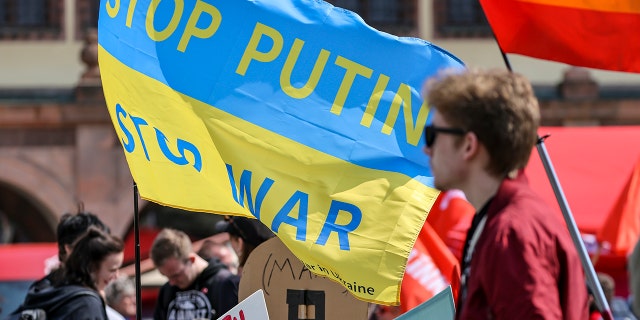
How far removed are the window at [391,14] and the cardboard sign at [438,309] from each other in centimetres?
1693

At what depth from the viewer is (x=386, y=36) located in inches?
211

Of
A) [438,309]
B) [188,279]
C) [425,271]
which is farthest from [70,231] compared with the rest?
[438,309]

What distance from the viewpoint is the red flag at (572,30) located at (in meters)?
5.33

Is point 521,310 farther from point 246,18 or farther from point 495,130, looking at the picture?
point 246,18

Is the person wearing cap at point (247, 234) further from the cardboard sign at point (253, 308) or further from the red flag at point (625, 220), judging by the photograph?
the red flag at point (625, 220)

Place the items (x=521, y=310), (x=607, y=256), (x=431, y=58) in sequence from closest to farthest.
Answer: (x=521, y=310) → (x=431, y=58) → (x=607, y=256)

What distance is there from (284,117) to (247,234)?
100 centimetres

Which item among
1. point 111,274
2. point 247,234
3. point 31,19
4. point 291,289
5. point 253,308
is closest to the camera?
point 253,308

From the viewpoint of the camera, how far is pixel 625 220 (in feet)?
31.9

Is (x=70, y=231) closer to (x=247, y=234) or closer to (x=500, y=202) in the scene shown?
(x=247, y=234)

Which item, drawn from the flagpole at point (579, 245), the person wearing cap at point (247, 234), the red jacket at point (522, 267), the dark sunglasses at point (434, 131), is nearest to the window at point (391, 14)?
the person wearing cap at point (247, 234)

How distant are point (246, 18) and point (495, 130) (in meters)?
2.35

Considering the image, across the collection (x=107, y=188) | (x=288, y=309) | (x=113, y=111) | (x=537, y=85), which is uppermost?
(x=113, y=111)

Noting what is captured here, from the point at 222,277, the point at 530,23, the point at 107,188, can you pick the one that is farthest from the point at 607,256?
the point at 107,188
